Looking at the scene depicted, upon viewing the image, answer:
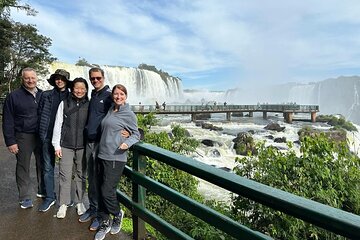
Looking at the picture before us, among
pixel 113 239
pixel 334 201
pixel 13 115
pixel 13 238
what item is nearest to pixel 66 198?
pixel 13 238

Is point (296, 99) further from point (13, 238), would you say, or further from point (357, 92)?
point (13, 238)

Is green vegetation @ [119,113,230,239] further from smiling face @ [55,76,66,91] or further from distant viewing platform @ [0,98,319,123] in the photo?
distant viewing platform @ [0,98,319,123]

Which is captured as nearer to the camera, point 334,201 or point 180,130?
point 334,201

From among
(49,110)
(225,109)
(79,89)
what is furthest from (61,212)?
(225,109)

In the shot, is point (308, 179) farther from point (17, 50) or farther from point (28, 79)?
point (17, 50)

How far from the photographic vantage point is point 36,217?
363 centimetres

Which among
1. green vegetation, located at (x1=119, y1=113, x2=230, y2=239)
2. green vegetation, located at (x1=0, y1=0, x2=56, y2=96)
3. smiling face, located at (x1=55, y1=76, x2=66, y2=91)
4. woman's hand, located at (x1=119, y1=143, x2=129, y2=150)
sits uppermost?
green vegetation, located at (x1=0, y1=0, x2=56, y2=96)

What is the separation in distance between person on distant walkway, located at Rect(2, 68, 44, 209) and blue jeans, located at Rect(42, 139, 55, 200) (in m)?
0.26

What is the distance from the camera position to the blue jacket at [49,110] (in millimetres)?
3531

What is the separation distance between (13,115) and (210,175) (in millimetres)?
2768

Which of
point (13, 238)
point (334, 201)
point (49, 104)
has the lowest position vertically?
point (334, 201)

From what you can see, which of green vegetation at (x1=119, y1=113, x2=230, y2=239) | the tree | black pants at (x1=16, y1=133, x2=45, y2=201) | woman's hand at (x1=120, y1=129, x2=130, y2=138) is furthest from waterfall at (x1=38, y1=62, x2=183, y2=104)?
woman's hand at (x1=120, y1=129, x2=130, y2=138)

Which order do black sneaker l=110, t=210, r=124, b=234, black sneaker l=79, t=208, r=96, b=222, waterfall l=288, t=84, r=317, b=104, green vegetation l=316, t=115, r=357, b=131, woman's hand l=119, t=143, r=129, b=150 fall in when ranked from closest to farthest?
woman's hand l=119, t=143, r=129, b=150
black sneaker l=110, t=210, r=124, b=234
black sneaker l=79, t=208, r=96, b=222
green vegetation l=316, t=115, r=357, b=131
waterfall l=288, t=84, r=317, b=104

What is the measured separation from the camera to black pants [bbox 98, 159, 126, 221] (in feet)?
9.82
